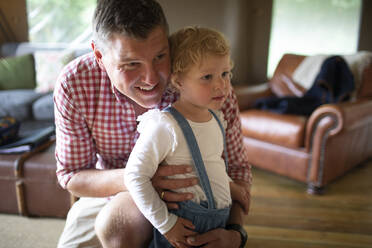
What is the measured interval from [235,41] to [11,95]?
115 inches

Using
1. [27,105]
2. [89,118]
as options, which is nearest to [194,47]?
[89,118]

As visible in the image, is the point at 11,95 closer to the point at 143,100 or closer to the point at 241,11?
the point at 143,100

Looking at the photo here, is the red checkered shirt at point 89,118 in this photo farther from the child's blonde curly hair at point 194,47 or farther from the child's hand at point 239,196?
the child's hand at point 239,196

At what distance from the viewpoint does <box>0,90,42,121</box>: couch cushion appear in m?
3.00

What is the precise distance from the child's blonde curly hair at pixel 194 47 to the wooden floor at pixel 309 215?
1.13m

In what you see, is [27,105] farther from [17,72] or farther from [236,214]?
[236,214]

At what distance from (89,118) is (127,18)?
359 millimetres

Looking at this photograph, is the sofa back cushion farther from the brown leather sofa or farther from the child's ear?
the child's ear

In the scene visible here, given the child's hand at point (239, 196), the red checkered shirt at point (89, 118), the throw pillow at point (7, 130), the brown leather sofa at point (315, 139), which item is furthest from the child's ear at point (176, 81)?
the brown leather sofa at point (315, 139)

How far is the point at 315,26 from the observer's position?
4043 millimetres

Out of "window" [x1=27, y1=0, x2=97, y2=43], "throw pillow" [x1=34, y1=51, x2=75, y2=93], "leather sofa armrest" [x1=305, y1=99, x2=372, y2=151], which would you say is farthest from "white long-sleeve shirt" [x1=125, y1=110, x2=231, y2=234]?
"window" [x1=27, y1=0, x2=97, y2=43]

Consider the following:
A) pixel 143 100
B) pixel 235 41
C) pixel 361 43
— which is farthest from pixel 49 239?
pixel 361 43

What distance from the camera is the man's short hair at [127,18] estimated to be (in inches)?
32.7

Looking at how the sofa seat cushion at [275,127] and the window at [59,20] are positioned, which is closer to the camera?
the sofa seat cushion at [275,127]
